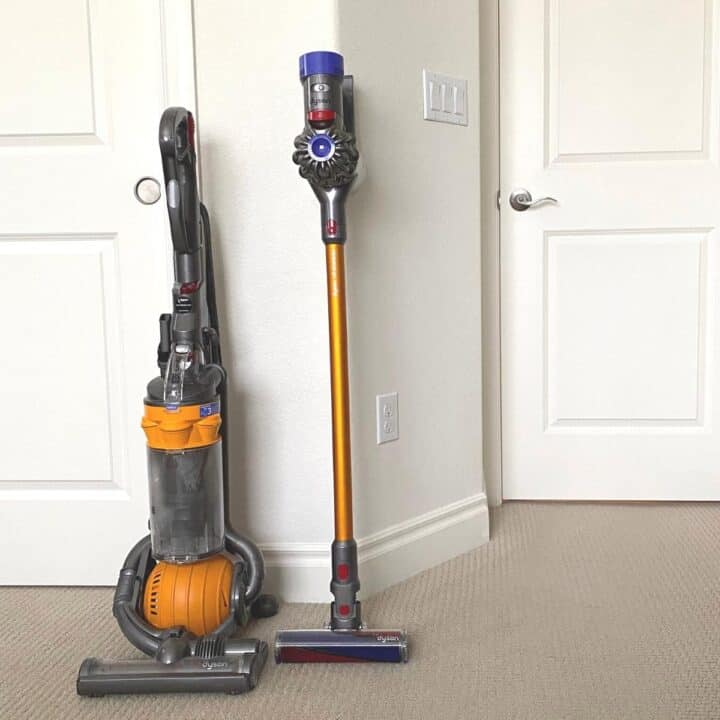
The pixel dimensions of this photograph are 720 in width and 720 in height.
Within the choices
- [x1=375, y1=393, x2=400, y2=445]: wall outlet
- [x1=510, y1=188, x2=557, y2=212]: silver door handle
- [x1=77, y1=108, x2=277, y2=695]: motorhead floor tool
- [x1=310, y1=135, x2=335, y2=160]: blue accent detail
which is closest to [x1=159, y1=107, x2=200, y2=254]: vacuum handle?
[x1=77, y1=108, x2=277, y2=695]: motorhead floor tool

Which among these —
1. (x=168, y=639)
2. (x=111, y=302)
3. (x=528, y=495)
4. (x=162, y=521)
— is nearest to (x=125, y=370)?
(x=111, y=302)

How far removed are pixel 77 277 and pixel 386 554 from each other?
1032 mm

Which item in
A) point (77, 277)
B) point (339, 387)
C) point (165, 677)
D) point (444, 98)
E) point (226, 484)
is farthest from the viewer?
point (444, 98)

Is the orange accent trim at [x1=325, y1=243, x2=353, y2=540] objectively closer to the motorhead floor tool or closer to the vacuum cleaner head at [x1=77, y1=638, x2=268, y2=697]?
the motorhead floor tool

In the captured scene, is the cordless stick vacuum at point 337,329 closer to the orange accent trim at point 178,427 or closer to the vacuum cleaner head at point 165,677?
the vacuum cleaner head at point 165,677

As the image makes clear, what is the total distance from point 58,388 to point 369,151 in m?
0.97

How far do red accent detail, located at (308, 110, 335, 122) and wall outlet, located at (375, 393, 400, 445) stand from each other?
73 centimetres

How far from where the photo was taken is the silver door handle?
290cm

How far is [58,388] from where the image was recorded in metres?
2.27

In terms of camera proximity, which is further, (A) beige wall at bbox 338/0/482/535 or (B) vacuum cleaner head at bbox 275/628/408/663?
(A) beige wall at bbox 338/0/482/535

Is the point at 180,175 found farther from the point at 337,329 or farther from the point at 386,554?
the point at 386,554

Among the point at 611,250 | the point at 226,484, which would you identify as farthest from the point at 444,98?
the point at 226,484

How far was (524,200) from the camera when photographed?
2.90 metres

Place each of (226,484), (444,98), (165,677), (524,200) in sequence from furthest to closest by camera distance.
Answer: (524,200) → (444,98) → (226,484) → (165,677)
